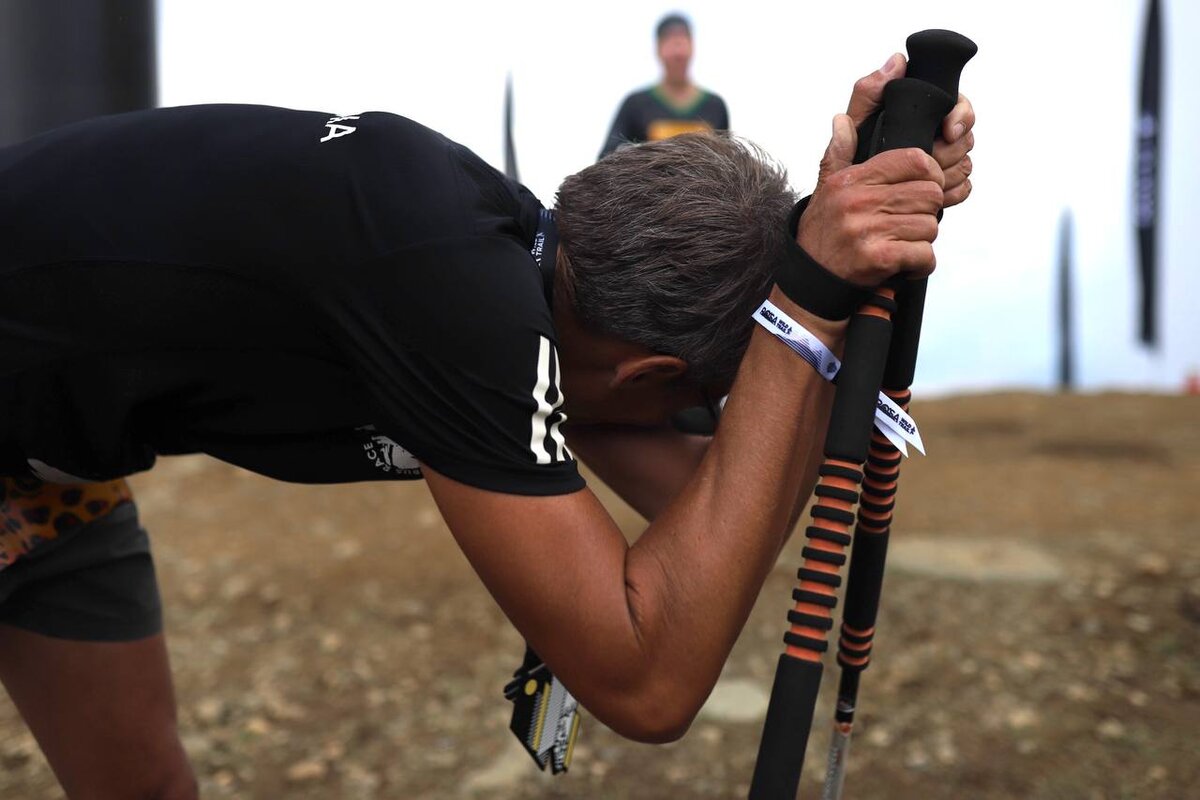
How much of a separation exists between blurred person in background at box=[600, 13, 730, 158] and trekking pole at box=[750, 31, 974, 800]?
3892mm

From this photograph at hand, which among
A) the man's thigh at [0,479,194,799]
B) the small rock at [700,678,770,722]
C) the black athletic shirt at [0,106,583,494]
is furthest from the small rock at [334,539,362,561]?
the black athletic shirt at [0,106,583,494]

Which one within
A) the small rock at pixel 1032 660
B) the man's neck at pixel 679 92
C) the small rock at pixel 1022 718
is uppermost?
the man's neck at pixel 679 92

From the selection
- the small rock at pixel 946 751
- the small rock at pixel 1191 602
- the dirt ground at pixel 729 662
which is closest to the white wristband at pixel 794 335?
the dirt ground at pixel 729 662

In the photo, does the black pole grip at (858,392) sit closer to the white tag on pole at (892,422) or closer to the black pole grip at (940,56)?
the white tag on pole at (892,422)

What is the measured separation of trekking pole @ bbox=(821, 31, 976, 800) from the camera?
4.07ft

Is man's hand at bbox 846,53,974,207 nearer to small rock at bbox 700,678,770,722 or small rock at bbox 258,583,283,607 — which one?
small rock at bbox 700,678,770,722

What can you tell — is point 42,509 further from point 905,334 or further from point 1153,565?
point 1153,565

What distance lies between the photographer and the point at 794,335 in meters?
1.23

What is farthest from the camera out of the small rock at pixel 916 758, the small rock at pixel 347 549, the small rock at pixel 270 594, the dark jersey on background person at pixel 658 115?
the dark jersey on background person at pixel 658 115

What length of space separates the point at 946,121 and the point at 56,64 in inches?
153

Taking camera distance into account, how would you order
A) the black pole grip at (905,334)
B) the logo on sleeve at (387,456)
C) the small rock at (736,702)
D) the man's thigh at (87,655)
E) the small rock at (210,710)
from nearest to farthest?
the black pole grip at (905,334), the logo on sleeve at (387,456), the man's thigh at (87,655), the small rock at (736,702), the small rock at (210,710)

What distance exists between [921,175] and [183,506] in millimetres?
4100

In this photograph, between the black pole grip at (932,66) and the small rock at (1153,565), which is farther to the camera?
the small rock at (1153,565)

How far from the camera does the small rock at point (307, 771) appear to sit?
2793mm
